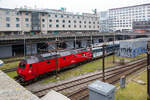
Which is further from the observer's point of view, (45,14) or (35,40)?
(45,14)

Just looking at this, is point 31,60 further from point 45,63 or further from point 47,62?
point 47,62

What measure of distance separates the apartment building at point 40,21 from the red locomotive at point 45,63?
31547 millimetres

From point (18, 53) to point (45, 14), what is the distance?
20.6 m

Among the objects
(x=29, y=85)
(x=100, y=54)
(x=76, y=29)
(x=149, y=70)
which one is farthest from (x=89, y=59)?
(x=76, y=29)

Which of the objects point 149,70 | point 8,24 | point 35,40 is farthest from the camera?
point 8,24

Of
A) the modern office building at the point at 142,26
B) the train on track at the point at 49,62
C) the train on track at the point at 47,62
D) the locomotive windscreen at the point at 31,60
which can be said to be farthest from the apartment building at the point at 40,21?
the modern office building at the point at 142,26

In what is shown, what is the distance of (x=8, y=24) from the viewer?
44.0 meters

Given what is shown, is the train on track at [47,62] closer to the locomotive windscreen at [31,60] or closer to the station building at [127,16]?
the locomotive windscreen at [31,60]

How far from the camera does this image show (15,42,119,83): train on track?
16797 mm

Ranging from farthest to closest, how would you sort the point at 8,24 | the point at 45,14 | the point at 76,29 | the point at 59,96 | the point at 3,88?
the point at 76,29, the point at 45,14, the point at 8,24, the point at 59,96, the point at 3,88

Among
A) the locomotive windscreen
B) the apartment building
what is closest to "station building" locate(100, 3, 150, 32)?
the apartment building

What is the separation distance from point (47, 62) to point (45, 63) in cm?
43

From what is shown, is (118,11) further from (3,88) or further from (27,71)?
(3,88)

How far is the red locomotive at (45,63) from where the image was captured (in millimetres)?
16766
